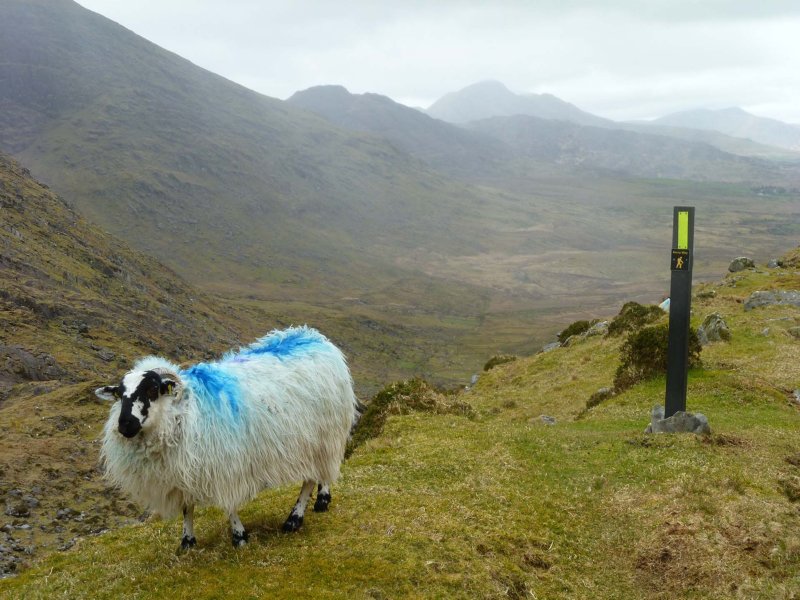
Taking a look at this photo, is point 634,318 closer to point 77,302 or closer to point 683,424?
point 683,424

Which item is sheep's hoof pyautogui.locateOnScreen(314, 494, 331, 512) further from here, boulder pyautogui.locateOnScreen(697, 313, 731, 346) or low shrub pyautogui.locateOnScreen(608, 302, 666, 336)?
low shrub pyautogui.locateOnScreen(608, 302, 666, 336)

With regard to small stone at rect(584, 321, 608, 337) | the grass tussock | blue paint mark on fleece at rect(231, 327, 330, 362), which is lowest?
the grass tussock

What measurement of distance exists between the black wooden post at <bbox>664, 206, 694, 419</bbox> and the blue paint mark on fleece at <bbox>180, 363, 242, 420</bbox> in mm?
14134

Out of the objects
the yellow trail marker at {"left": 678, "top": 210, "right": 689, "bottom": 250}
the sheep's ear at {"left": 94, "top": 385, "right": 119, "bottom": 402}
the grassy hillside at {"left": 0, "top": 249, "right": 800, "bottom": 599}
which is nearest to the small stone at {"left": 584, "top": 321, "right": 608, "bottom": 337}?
the grassy hillside at {"left": 0, "top": 249, "right": 800, "bottom": 599}

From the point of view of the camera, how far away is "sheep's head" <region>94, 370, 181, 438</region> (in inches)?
437

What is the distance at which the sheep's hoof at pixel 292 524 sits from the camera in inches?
511

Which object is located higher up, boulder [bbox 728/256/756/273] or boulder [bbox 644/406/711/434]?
boulder [bbox 728/256/756/273]

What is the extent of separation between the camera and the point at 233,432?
39.8 feet

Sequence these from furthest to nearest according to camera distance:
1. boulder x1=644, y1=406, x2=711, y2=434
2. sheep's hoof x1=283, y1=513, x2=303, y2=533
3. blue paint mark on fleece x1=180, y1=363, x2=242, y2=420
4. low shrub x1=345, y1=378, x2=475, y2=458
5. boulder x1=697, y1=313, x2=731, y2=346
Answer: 1. boulder x1=697, y1=313, x2=731, y2=346
2. low shrub x1=345, y1=378, x2=475, y2=458
3. boulder x1=644, y1=406, x2=711, y2=434
4. sheep's hoof x1=283, y1=513, x2=303, y2=533
5. blue paint mark on fleece x1=180, y1=363, x2=242, y2=420

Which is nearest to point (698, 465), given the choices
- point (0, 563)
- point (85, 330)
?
point (0, 563)

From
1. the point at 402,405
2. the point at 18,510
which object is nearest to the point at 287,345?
the point at 402,405

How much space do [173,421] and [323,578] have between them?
391cm

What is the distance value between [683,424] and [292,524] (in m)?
13.0

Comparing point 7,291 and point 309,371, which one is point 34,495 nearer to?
point 309,371
